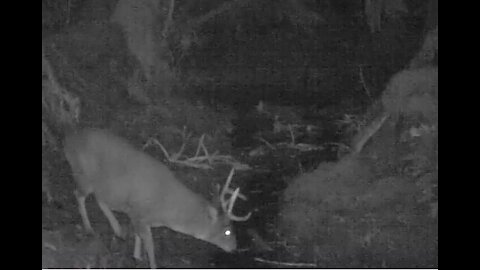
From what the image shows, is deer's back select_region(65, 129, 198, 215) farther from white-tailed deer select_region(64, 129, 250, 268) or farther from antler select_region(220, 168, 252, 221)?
antler select_region(220, 168, 252, 221)

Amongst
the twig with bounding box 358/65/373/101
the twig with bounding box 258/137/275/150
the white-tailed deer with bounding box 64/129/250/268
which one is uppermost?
the twig with bounding box 358/65/373/101

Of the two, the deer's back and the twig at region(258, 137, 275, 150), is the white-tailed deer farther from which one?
the twig at region(258, 137, 275, 150)

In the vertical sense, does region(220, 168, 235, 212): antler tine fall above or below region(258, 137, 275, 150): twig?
below

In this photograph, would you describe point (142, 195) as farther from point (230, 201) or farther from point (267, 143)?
point (267, 143)

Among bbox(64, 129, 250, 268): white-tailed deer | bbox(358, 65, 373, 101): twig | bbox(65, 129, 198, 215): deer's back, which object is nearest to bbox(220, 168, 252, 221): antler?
bbox(64, 129, 250, 268): white-tailed deer

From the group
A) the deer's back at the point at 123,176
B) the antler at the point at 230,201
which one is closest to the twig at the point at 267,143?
the antler at the point at 230,201

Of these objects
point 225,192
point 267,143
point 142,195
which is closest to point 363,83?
point 267,143

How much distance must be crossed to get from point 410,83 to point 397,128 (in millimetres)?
167

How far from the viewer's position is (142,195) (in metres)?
2.03

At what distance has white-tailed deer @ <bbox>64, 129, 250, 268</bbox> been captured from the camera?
2.03m

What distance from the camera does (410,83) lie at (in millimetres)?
2008
